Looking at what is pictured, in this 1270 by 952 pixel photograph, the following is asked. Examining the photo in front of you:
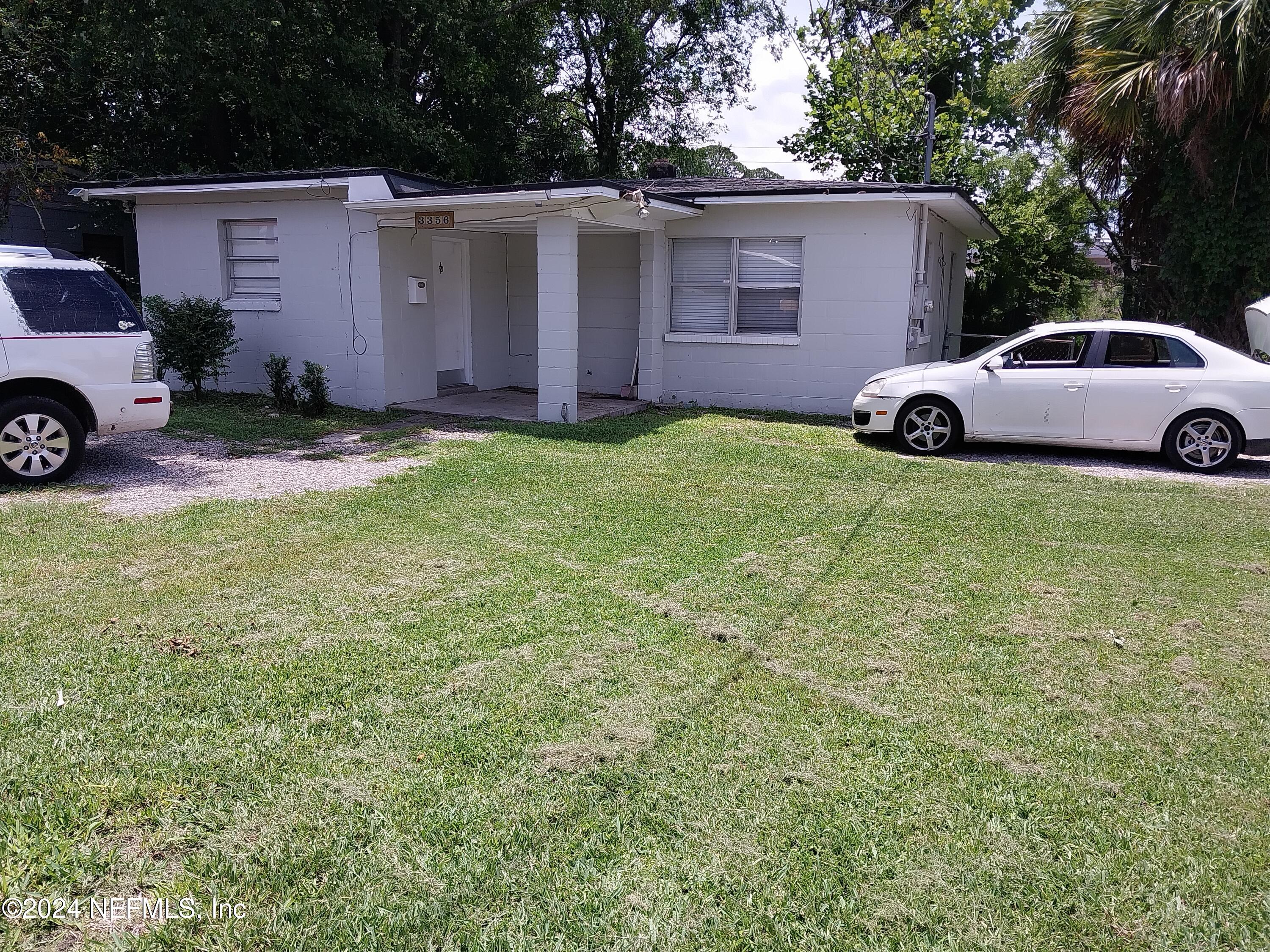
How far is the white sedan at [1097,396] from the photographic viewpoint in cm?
934

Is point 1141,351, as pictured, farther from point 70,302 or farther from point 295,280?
point 295,280

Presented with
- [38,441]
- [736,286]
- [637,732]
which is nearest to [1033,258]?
[736,286]

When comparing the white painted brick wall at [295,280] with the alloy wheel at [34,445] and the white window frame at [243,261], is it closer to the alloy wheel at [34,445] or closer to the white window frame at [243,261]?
the white window frame at [243,261]

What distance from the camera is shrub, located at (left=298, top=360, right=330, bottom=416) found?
1211 centimetres

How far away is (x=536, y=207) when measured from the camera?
11.4m

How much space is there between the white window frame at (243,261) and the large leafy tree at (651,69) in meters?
13.8

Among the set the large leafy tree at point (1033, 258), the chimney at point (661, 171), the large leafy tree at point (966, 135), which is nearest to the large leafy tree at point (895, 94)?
the large leafy tree at point (966, 135)

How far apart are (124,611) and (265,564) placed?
1.00 m

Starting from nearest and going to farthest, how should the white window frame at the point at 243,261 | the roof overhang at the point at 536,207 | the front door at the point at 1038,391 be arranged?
the front door at the point at 1038,391 < the roof overhang at the point at 536,207 < the white window frame at the point at 243,261

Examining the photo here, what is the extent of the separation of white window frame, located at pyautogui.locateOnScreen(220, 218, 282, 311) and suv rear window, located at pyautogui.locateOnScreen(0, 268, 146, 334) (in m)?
5.33

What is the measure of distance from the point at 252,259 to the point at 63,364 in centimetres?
641

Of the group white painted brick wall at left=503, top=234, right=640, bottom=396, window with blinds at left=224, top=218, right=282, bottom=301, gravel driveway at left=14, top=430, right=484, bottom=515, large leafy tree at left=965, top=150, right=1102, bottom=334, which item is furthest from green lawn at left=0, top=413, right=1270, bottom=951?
large leafy tree at left=965, top=150, right=1102, bottom=334

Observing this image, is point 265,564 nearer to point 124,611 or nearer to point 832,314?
point 124,611

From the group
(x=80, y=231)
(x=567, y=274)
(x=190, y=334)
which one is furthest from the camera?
(x=80, y=231)
